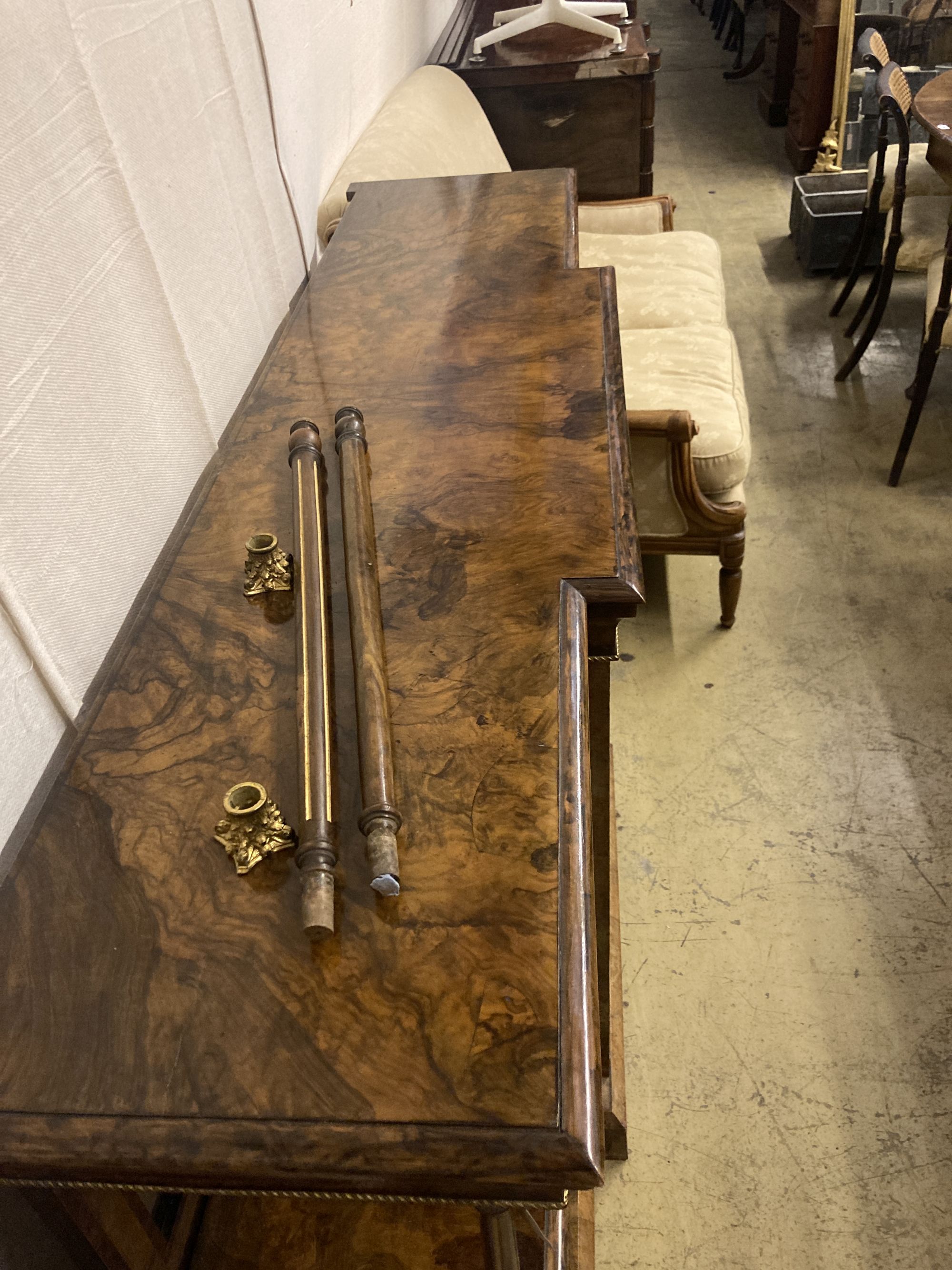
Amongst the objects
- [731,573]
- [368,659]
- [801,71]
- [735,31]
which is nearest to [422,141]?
[731,573]

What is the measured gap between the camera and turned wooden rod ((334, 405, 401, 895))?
2.52 ft

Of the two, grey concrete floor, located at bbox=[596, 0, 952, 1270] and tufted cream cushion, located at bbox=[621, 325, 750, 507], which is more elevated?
tufted cream cushion, located at bbox=[621, 325, 750, 507]

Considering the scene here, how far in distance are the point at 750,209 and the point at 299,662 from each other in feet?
14.4

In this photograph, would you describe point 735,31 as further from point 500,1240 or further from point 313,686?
point 500,1240

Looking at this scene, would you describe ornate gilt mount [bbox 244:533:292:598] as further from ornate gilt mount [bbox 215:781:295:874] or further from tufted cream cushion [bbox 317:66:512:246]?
tufted cream cushion [bbox 317:66:512:246]

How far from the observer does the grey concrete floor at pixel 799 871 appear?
1501 mm

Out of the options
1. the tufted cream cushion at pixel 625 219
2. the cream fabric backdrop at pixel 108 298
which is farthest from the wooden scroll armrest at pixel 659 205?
the cream fabric backdrop at pixel 108 298

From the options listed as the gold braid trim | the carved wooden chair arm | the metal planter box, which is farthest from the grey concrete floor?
the gold braid trim

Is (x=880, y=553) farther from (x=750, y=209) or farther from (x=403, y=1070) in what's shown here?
(x=750, y=209)

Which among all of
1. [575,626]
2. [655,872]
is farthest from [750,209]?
[575,626]

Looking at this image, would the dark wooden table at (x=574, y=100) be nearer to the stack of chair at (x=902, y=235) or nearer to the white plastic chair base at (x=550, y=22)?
the white plastic chair base at (x=550, y=22)

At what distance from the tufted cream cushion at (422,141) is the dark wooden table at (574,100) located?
15 cm

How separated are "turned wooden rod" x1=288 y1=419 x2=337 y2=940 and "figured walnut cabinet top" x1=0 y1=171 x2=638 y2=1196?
1.2 inches

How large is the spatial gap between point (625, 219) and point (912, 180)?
1.14 m
